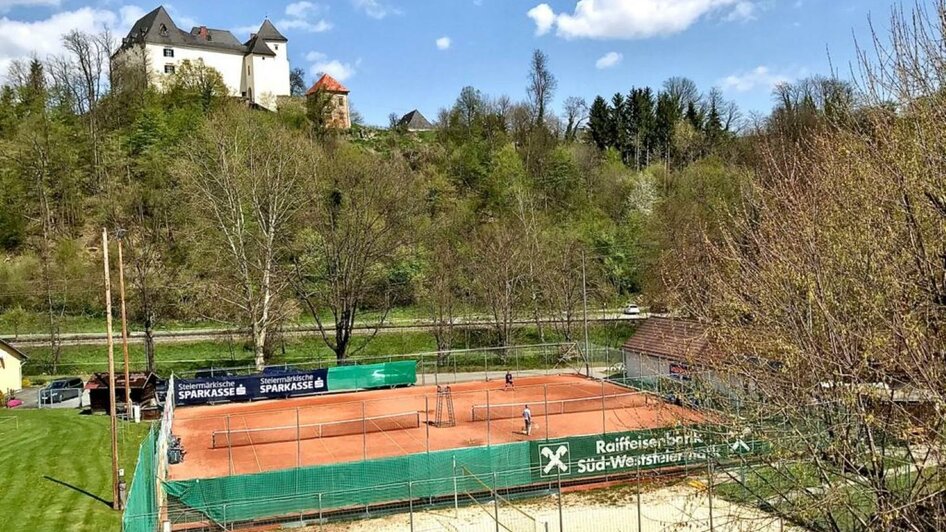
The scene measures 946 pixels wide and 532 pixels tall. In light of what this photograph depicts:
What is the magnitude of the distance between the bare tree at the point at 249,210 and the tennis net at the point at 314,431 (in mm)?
14416

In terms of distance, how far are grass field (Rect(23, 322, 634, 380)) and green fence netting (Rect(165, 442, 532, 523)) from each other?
25.9m

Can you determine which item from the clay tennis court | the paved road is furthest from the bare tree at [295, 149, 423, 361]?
the clay tennis court

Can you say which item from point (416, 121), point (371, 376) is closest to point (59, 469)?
point (371, 376)

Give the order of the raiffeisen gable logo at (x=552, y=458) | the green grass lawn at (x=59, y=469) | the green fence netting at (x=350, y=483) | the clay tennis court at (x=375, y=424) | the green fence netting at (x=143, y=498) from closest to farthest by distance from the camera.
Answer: the green fence netting at (x=143, y=498), the green grass lawn at (x=59, y=469), the green fence netting at (x=350, y=483), the raiffeisen gable logo at (x=552, y=458), the clay tennis court at (x=375, y=424)

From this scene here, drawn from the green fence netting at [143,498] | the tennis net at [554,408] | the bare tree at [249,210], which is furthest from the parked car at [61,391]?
the green fence netting at [143,498]

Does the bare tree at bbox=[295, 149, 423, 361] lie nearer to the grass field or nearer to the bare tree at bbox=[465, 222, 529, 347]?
the grass field

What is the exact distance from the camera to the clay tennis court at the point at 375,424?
96.0ft

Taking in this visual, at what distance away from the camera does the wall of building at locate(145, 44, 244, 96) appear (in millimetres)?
102625

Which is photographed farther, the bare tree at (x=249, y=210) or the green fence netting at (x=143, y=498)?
the bare tree at (x=249, y=210)

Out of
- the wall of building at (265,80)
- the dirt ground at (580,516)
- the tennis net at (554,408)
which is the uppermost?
the wall of building at (265,80)

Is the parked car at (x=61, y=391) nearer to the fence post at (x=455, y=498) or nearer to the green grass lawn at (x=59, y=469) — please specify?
the green grass lawn at (x=59, y=469)

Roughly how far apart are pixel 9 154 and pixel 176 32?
137 ft

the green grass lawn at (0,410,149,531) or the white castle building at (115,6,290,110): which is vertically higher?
the white castle building at (115,6,290,110)

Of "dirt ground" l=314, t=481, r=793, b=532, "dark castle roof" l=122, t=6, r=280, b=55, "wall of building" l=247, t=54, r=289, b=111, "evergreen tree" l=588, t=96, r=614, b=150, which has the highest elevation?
"dark castle roof" l=122, t=6, r=280, b=55
